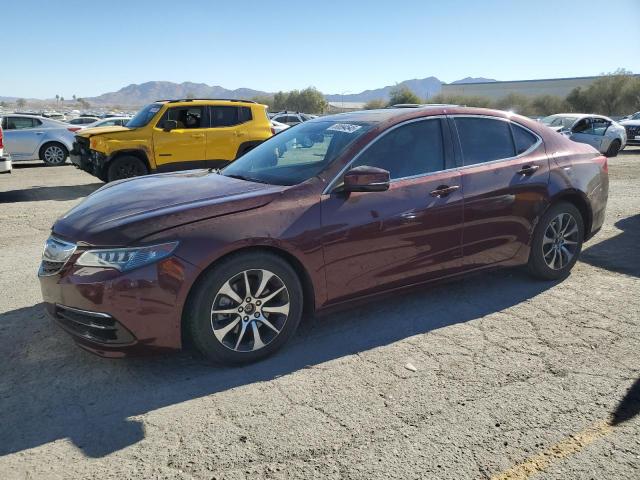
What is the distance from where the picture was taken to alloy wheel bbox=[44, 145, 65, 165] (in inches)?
614

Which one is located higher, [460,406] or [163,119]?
[163,119]

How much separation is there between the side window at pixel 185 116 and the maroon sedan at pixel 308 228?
6.84 m

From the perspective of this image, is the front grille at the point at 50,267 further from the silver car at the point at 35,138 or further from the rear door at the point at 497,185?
the silver car at the point at 35,138

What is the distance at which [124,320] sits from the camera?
123 inches

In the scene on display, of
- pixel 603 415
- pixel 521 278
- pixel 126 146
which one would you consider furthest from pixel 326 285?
pixel 126 146

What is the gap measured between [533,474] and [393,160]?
240 cm

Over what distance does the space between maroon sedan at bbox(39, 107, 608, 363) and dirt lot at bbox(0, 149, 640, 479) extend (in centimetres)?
32

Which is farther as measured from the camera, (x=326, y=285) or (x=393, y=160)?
(x=393, y=160)

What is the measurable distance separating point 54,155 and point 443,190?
14741 mm

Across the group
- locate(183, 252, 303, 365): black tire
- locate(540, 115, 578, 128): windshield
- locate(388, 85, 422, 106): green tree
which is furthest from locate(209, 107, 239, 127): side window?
locate(388, 85, 422, 106): green tree

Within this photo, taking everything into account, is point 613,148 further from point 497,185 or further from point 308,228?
point 308,228

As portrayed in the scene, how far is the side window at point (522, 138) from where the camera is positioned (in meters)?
4.80

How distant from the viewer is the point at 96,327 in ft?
10.4

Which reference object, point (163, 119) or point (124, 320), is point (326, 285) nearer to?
point (124, 320)
